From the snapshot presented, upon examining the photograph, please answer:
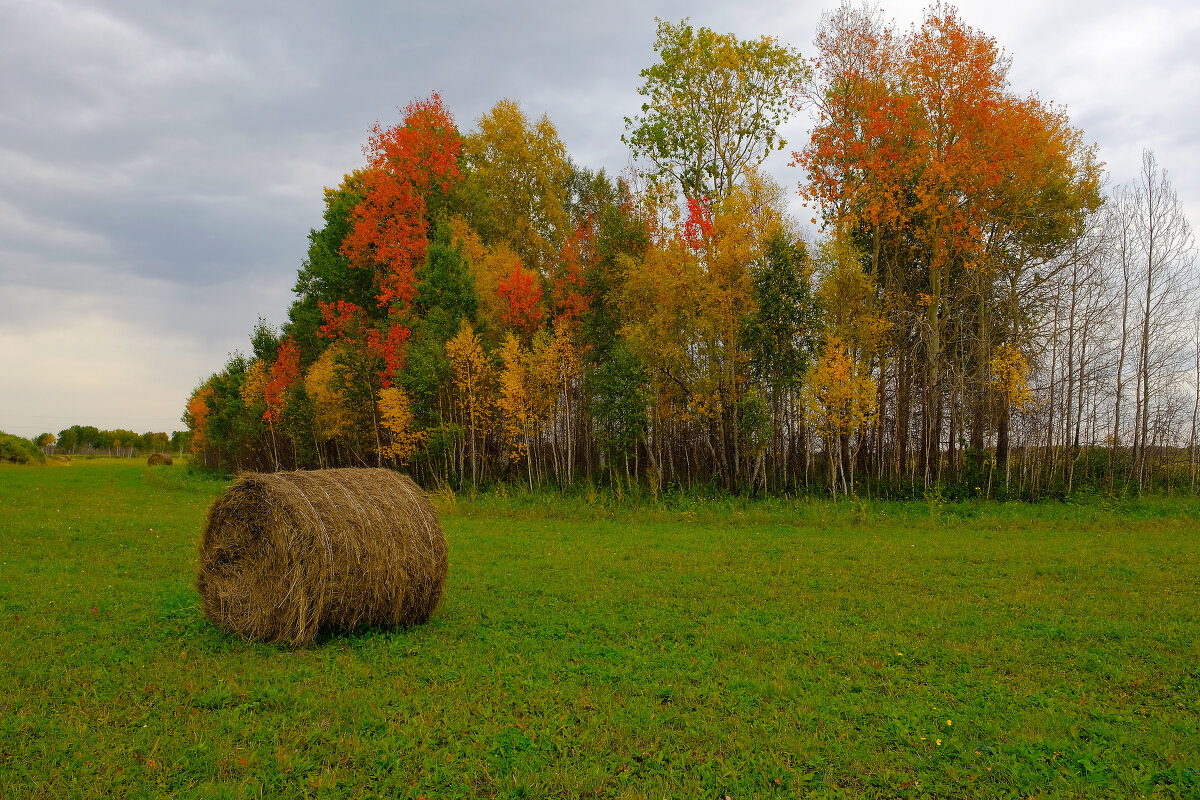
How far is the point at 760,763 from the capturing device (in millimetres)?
5359

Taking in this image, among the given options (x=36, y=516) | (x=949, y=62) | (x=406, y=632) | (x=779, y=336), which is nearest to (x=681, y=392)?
(x=779, y=336)

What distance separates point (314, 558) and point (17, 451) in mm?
68637

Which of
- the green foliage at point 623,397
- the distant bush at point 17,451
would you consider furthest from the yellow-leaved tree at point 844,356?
the distant bush at point 17,451

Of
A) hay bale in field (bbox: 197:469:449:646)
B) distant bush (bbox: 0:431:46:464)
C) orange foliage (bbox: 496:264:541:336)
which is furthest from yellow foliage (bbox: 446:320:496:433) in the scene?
distant bush (bbox: 0:431:46:464)

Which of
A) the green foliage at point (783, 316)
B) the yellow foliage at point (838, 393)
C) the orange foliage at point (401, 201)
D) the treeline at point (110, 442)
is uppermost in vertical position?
the orange foliage at point (401, 201)

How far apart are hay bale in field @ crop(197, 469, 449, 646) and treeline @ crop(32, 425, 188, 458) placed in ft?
372

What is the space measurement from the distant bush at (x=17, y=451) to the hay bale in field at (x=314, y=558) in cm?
6644

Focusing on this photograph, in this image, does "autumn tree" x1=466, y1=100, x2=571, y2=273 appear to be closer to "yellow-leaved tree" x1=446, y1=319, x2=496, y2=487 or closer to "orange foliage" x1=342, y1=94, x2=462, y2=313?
"orange foliage" x1=342, y1=94, x2=462, y2=313

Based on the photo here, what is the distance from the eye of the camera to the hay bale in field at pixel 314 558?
815 cm

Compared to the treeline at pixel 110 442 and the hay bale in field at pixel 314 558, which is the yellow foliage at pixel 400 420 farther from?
the treeline at pixel 110 442

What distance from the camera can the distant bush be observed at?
2215 inches

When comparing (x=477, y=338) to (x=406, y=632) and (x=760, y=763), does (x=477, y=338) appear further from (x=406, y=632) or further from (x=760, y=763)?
(x=760, y=763)

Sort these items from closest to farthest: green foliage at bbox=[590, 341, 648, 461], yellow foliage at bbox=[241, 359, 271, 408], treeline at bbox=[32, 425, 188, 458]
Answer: green foliage at bbox=[590, 341, 648, 461]
yellow foliage at bbox=[241, 359, 271, 408]
treeline at bbox=[32, 425, 188, 458]

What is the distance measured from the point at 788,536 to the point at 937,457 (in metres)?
9.89
